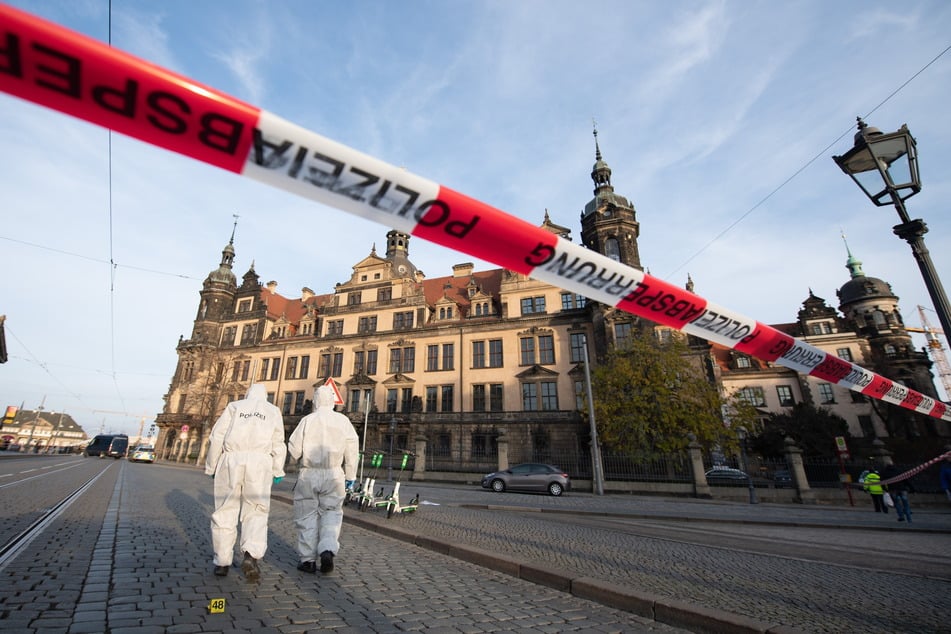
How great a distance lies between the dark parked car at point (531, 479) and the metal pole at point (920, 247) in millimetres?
15587

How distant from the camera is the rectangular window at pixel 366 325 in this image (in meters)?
36.1

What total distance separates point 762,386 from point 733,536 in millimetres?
40380

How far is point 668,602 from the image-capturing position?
3.56 m

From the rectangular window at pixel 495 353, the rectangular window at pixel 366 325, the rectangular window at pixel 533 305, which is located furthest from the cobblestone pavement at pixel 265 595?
the rectangular window at pixel 366 325

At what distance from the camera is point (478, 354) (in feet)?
105

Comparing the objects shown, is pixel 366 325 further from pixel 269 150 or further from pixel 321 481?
pixel 269 150

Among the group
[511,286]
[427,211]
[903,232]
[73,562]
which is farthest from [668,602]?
[511,286]

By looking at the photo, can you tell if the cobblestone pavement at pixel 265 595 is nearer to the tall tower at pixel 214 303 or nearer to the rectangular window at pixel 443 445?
the rectangular window at pixel 443 445

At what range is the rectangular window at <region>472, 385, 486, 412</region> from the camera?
30.5 metres

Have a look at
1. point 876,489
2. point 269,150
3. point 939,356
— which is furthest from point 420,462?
point 939,356

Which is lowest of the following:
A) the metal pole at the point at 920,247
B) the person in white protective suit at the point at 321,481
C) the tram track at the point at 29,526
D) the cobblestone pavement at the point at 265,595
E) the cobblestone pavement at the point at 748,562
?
the cobblestone pavement at the point at 748,562

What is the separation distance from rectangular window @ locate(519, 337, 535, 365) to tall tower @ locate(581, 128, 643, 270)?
8495 mm

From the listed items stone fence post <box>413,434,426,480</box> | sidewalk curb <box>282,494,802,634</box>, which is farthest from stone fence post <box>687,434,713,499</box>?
sidewalk curb <box>282,494,802,634</box>

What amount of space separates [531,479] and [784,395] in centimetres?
3508
